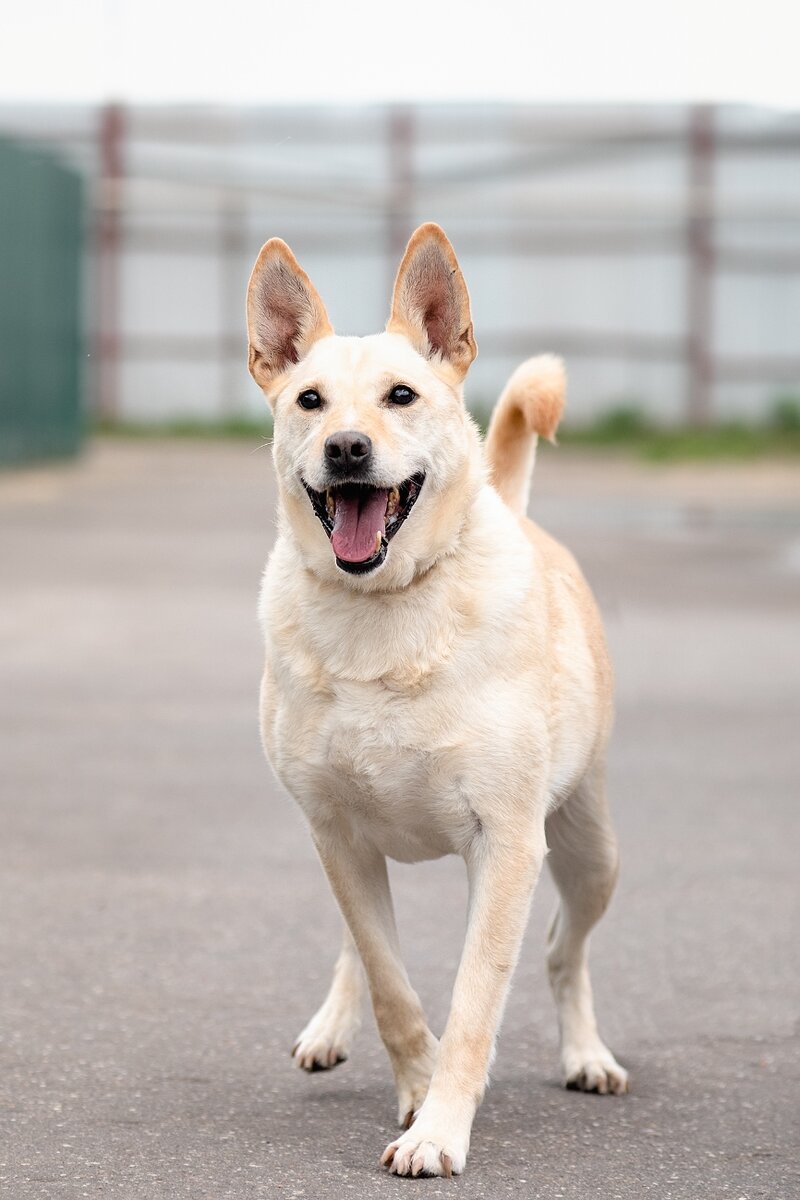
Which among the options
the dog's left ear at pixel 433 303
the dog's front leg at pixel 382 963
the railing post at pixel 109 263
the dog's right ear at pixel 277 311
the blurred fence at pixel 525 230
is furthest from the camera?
the railing post at pixel 109 263

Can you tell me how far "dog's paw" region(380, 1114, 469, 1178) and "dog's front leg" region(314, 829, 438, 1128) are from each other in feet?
0.84

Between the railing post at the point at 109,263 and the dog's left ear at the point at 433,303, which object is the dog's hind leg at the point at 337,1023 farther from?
the railing post at the point at 109,263

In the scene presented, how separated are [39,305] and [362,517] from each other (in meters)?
20.5

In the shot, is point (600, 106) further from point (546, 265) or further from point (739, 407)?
point (739, 407)

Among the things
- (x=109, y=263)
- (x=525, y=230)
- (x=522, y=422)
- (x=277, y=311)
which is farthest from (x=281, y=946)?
(x=109, y=263)

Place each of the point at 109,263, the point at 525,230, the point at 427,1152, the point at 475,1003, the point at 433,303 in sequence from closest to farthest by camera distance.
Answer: the point at 427,1152, the point at 475,1003, the point at 433,303, the point at 525,230, the point at 109,263

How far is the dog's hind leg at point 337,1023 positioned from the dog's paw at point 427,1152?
0.70 metres

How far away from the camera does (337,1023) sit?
4.15m

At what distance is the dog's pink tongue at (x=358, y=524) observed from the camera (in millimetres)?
3580

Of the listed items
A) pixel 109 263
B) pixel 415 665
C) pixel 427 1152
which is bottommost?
pixel 109 263

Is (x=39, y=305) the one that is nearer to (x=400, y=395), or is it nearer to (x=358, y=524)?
(x=400, y=395)

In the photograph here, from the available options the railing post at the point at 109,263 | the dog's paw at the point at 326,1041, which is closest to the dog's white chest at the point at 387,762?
the dog's paw at the point at 326,1041

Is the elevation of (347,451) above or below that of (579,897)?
above

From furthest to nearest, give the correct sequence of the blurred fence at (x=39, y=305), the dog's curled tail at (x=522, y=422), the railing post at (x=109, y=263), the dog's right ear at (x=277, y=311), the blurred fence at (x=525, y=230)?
the railing post at (x=109, y=263), the blurred fence at (x=525, y=230), the blurred fence at (x=39, y=305), the dog's curled tail at (x=522, y=422), the dog's right ear at (x=277, y=311)
